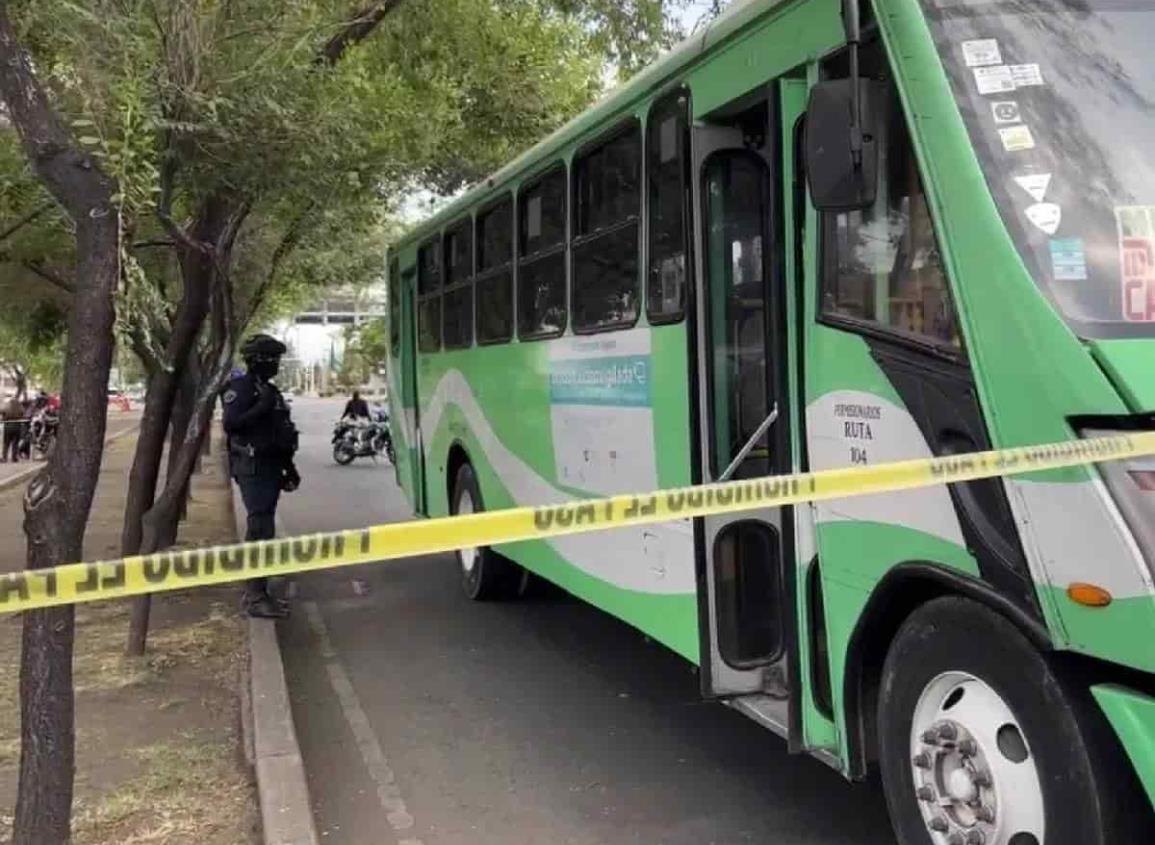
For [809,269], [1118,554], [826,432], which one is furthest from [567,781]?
[1118,554]

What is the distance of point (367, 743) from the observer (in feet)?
18.9

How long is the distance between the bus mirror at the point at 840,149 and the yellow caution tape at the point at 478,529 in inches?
29.5

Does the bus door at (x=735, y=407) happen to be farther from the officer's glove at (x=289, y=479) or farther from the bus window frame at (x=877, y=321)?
the officer's glove at (x=289, y=479)

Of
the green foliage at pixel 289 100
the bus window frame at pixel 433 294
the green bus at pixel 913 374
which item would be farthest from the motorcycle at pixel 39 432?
the green bus at pixel 913 374

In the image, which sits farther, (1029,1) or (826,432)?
(826,432)

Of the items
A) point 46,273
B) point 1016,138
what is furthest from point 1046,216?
point 46,273

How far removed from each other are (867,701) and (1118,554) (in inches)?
48.1

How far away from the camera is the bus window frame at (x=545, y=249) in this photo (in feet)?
20.4

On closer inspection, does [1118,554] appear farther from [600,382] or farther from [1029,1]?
[600,382]

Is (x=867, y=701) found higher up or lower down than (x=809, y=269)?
lower down

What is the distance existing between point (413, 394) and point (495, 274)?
319cm

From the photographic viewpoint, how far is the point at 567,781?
202 inches

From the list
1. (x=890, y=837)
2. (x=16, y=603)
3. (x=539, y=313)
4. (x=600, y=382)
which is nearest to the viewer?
(x=16, y=603)

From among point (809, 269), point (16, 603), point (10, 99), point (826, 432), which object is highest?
point (10, 99)
